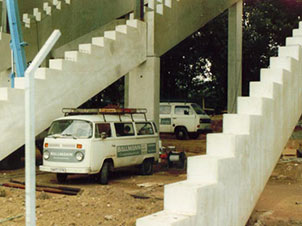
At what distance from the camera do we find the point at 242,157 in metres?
7.08

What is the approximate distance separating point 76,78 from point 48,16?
24.5 feet

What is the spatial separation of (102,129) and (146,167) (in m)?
2.69

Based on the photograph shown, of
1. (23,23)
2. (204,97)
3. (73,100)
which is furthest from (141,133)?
(204,97)

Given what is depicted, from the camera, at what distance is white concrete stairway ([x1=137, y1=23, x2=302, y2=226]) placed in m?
5.86

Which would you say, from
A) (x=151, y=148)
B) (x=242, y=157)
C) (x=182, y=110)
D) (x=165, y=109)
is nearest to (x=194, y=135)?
(x=182, y=110)

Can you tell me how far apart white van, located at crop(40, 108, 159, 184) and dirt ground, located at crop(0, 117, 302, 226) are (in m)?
0.56

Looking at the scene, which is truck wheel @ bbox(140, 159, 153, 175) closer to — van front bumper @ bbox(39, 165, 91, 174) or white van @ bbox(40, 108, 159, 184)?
white van @ bbox(40, 108, 159, 184)

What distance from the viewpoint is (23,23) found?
21.6m

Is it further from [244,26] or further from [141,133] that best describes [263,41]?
[141,133]

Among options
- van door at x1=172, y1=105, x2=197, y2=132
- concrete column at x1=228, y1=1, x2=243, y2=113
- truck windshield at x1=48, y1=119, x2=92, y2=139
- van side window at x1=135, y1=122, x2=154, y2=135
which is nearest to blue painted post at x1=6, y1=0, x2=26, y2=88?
truck windshield at x1=48, y1=119, x2=92, y2=139

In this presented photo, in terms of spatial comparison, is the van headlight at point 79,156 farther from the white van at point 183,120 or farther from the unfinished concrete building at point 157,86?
the white van at point 183,120

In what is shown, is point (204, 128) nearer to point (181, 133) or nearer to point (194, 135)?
point (194, 135)

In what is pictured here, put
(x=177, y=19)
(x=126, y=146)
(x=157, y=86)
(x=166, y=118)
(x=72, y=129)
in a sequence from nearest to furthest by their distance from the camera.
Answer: (x=72, y=129)
(x=126, y=146)
(x=157, y=86)
(x=177, y=19)
(x=166, y=118)

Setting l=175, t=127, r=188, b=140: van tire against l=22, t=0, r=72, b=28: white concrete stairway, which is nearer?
l=22, t=0, r=72, b=28: white concrete stairway
